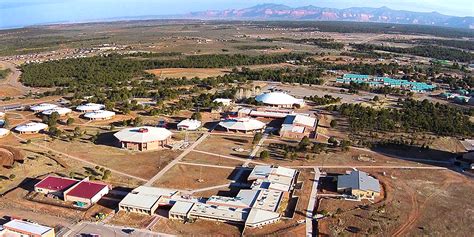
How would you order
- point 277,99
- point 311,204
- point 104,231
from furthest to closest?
1. point 277,99
2. point 311,204
3. point 104,231

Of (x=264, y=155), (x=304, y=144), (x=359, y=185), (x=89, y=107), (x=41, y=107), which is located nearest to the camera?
(x=359, y=185)

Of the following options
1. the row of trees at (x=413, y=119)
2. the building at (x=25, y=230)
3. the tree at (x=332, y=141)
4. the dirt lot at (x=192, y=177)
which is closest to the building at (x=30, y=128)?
the dirt lot at (x=192, y=177)

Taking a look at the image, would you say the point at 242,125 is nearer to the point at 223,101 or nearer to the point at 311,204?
the point at 223,101

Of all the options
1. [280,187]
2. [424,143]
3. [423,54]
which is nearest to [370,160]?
[424,143]

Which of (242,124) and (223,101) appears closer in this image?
(242,124)

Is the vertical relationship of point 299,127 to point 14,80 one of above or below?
below

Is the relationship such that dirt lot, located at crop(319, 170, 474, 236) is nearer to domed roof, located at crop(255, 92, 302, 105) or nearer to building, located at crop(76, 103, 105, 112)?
domed roof, located at crop(255, 92, 302, 105)

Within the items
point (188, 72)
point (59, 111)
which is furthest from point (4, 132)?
point (188, 72)

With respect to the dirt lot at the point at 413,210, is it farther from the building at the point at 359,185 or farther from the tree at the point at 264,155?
the tree at the point at 264,155

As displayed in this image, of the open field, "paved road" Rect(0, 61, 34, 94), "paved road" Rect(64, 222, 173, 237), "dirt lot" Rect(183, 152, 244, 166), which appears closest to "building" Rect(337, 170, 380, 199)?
"dirt lot" Rect(183, 152, 244, 166)
